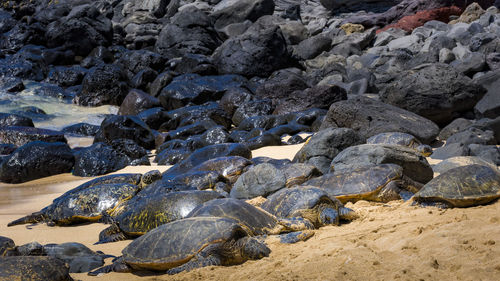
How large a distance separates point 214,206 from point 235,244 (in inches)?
26.9

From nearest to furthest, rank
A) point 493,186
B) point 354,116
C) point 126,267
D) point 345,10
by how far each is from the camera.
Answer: point 126,267 < point 493,186 < point 354,116 < point 345,10

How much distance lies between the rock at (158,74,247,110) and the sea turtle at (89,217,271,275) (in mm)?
14448

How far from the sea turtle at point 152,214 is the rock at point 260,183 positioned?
0.82 m

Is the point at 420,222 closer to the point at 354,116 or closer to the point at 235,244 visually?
the point at 235,244

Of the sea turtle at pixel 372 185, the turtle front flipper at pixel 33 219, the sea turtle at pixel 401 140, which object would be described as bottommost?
the sea turtle at pixel 401 140

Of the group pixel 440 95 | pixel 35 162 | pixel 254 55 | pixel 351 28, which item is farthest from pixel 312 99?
pixel 351 28

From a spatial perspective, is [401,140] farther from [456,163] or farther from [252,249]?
[252,249]

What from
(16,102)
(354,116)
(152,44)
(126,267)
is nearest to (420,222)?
(126,267)

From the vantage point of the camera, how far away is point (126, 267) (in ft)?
12.5

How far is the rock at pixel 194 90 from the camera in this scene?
18000 mm

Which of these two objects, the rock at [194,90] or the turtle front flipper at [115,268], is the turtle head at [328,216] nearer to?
the turtle front flipper at [115,268]

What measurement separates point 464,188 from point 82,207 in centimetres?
499

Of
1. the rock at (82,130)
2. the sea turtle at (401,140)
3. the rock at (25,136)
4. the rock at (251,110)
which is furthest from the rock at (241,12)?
the sea turtle at (401,140)

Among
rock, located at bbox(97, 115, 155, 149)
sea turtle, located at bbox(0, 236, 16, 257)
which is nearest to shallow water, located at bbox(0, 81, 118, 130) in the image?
rock, located at bbox(97, 115, 155, 149)
